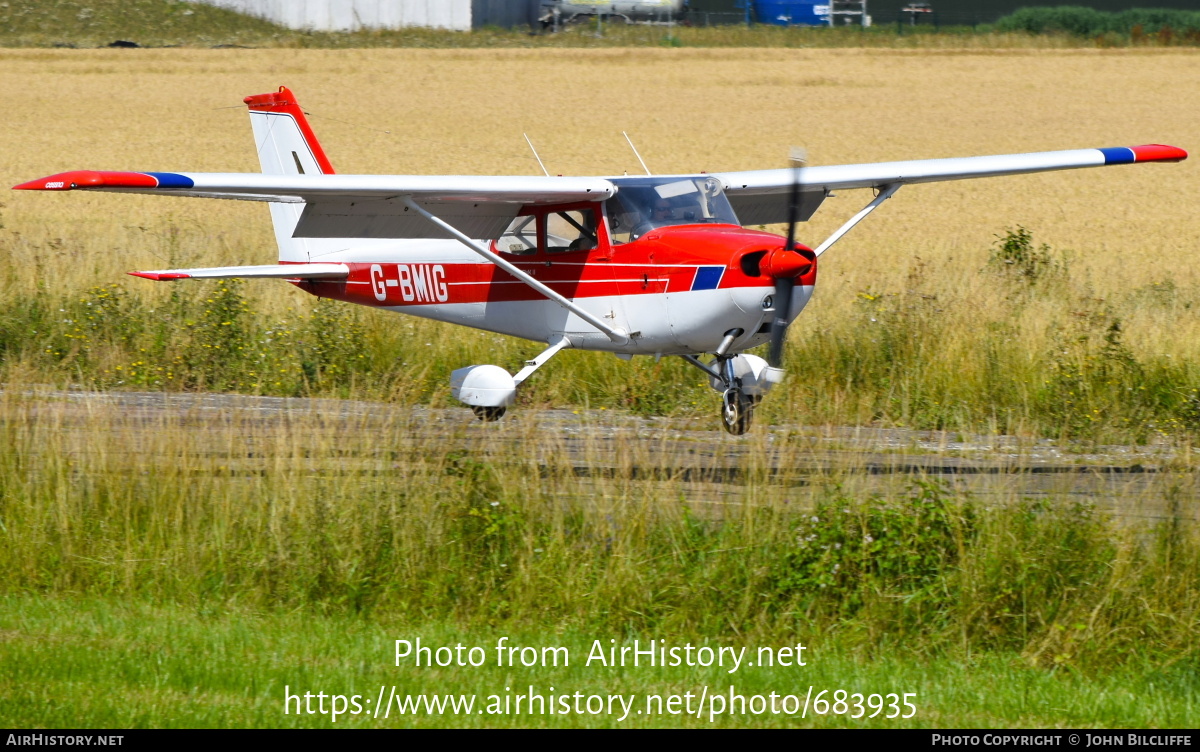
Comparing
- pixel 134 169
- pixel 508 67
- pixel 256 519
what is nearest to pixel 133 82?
pixel 508 67

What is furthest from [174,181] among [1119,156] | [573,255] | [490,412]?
[1119,156]

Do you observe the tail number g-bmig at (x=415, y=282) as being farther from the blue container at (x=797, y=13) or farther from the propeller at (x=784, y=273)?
the blue container at (x=797, y=13)

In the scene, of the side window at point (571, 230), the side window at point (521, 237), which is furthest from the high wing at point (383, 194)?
the side window at point (571, 230)

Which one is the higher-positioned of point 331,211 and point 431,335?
point 331,211

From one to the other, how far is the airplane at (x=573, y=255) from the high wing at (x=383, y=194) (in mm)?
16

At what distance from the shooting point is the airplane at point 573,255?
9703 mm

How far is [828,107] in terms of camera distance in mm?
43781

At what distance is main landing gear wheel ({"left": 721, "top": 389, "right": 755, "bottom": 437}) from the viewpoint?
10.4 m

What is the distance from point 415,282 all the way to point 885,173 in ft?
15.0

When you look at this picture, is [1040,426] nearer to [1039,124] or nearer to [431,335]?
[431,335]

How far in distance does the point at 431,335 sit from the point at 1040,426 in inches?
244

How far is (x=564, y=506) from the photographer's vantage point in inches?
271

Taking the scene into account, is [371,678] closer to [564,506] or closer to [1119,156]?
[564,506]

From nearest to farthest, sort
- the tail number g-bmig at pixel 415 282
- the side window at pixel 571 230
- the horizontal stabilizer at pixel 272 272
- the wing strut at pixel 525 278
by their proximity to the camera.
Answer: the wing strut at pixel 525 278 < the side window at pixel 571 230 < the horizontal stabilizer at pixel 272 272 < the tail number g-bmig at pixel 415 282
